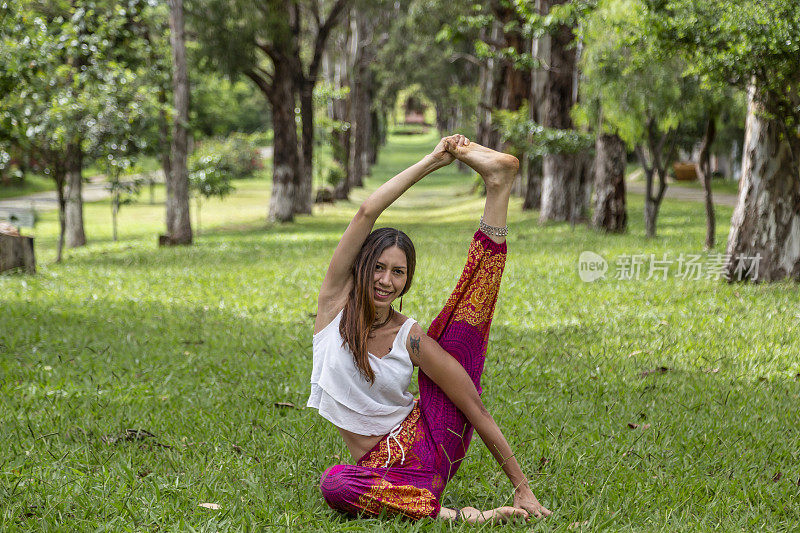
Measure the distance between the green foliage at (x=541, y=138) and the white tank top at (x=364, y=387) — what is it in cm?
1467

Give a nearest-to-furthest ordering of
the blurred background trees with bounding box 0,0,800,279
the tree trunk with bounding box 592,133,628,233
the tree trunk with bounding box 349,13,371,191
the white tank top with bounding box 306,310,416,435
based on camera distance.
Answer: the white tank top with bounding box 306,310,416,435, the blurred background trees with bounding box 0,0,800,279, the tree trunk with bounding box 592,133,628,233, the tree trunk with bounding box 349,13,371,191

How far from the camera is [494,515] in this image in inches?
134

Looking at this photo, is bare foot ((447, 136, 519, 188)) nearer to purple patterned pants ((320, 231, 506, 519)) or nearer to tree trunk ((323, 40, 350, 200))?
purple patterned pants ((320, 231, 506, 519))

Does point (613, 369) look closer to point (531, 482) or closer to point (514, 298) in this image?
point (531, 482)

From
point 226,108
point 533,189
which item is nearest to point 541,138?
point 533,189

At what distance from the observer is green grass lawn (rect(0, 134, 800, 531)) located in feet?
12.1

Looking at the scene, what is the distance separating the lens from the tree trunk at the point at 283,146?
74.1 ft

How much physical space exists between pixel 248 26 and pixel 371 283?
63.4 ft

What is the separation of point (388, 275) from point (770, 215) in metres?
7.65

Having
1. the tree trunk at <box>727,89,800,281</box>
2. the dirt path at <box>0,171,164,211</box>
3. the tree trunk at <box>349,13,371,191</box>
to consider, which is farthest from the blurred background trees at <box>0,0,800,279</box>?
the dirt path at <box>0,171,164,211</box>

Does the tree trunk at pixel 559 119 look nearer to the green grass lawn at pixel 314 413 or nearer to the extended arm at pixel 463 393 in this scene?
the green grass lawn at pixel 314 413

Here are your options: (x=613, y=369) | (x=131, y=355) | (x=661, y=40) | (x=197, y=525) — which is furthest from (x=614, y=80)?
(x=197, y=525)

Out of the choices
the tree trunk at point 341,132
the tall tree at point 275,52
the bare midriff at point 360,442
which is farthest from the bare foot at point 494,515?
the tree trunk at point 341,132

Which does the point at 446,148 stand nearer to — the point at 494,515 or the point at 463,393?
the point at 463,393
